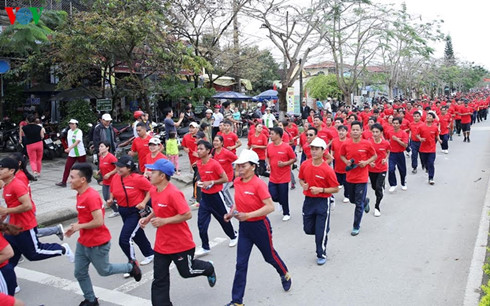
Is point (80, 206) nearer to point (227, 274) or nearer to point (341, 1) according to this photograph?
point (227, 274)

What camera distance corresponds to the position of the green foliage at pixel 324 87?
114ft

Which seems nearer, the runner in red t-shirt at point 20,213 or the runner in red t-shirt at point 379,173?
the runner in red t-shirt at point 20,213

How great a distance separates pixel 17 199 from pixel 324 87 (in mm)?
31588

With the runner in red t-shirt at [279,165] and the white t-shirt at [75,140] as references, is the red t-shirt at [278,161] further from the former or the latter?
the white t-shirt at [75,140]

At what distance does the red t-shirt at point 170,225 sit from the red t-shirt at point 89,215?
2.15ft

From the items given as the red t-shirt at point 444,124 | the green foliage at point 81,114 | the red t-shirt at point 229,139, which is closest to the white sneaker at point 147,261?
the red t-shirt at point 229,139

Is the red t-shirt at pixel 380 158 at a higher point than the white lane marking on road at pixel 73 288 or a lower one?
higher

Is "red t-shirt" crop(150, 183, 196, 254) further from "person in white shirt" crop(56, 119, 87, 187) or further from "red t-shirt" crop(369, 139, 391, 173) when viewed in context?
"person in white shirt" crop(56, 119, 87, 187)

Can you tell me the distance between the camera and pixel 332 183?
5891mm

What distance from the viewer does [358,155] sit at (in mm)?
7402

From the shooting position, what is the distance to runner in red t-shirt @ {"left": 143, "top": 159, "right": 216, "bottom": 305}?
4414 mm

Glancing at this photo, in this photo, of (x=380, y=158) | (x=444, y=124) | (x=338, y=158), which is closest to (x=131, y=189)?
(x=338, y=158)

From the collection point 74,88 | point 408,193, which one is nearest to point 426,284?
point 408,193

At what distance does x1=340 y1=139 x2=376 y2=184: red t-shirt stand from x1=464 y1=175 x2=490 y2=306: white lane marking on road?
6.00ft
